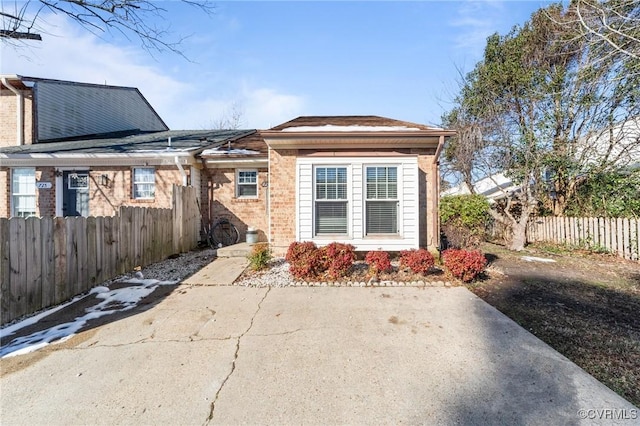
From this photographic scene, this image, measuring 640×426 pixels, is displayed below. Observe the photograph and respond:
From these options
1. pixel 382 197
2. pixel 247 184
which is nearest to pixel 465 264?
pixel 382 197

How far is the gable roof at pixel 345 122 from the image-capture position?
7891 millimetres

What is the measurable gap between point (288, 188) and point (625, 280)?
7.82 meters

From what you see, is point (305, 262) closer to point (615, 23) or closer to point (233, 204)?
point (233, 204)

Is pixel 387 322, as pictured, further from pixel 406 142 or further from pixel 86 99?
pixel 86 99

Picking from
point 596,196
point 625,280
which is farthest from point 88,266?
point 596,196

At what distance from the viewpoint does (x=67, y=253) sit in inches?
192

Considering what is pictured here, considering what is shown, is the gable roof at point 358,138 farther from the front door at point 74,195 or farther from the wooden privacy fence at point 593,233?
the front door at point 74,195

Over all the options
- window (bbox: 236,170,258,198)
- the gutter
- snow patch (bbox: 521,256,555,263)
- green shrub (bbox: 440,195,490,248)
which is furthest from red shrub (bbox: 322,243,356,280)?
snow patch (bbox: 521,256,555,263)

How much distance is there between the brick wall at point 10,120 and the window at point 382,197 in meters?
15.0

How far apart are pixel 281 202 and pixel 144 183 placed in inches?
→ 239

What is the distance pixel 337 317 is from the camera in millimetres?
4141

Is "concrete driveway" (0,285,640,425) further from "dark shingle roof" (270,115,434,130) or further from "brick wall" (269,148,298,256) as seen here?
"dark shingle roof" (270,115,434,130)

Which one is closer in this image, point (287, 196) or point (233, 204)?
point (287, 196)

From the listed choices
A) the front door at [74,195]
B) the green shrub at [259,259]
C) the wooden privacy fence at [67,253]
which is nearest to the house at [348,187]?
the green shrub at [259,259]
